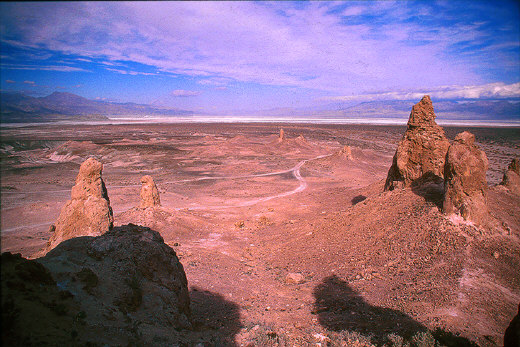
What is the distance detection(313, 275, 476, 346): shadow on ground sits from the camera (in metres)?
5.83

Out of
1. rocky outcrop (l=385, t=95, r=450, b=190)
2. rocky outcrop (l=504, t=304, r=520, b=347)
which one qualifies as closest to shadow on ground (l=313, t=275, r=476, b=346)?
rocky outcrop (l=504, t=304, r=520, b=347)

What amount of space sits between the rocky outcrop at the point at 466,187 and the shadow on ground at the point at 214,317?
26.3 feet

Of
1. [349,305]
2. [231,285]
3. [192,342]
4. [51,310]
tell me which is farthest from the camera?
[231,285]

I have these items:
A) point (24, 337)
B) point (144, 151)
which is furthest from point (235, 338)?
point (144, 151)

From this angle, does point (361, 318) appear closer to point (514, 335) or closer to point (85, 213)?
point (514, 335)

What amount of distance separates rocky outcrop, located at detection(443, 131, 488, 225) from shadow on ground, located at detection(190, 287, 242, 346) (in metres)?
8.03

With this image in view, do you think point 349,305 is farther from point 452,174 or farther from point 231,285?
point 452,174

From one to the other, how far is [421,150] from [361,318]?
9.61m

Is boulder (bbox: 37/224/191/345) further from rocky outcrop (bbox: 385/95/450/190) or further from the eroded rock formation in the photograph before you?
the eroded rock formation

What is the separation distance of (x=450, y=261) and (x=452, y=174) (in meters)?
3.17

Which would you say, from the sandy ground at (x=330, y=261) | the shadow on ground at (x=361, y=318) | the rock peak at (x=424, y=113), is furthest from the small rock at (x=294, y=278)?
the rock peak at (x=424, y=113)

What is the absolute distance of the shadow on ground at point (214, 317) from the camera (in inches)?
238

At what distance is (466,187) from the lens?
31.9 ft

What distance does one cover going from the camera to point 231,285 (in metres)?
9.80
